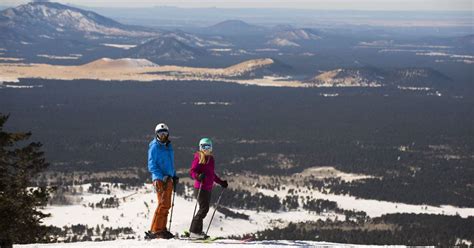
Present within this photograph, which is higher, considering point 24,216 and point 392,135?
point 24,216

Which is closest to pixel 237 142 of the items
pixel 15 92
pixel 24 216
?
pixel 15 92

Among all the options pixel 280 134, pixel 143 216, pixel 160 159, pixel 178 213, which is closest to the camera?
pixel 160 159

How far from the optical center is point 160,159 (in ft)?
65.2

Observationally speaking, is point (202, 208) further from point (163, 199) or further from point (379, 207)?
point (379, 207)

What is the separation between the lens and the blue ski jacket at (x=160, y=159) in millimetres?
19797

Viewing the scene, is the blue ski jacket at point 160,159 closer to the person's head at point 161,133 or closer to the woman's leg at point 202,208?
the person's head at point 161,133

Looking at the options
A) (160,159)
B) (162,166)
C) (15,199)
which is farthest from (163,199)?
(15,199)

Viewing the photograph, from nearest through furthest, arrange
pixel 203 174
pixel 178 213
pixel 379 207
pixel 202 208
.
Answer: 1. pixel 203 174
2. pixel 202 208
3. pixel 178 213
4. pixel 379 207

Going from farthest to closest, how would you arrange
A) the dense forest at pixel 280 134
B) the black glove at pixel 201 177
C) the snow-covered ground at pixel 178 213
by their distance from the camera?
the dense forest at pixel 280 134 → the snow-covered ground at pixel 178 213 → the black glove at pixel 201 177

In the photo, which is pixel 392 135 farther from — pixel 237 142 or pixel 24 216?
pixel 24 216

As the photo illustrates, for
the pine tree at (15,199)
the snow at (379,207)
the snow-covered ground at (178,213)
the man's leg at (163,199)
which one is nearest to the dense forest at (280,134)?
the snow at (379,207)

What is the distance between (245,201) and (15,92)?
413ft

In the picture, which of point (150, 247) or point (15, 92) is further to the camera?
point (15, 92)

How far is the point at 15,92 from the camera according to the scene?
632 ft
